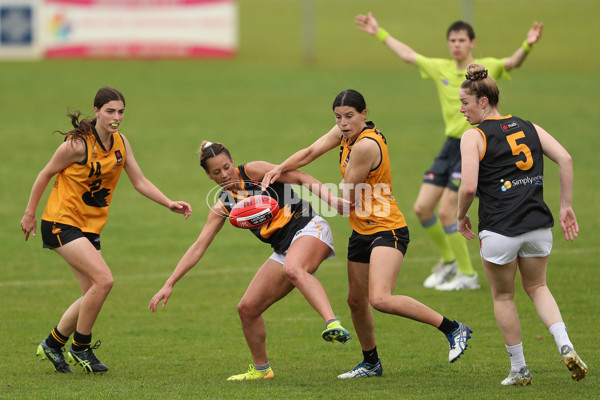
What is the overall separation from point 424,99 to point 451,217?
1643cm

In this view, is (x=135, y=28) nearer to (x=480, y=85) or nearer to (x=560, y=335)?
(x=480, y=85)

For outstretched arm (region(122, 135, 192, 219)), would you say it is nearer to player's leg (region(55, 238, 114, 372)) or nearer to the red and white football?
player's leg (region(55, 238, 114, 372))

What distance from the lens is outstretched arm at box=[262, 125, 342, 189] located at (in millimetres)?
7270

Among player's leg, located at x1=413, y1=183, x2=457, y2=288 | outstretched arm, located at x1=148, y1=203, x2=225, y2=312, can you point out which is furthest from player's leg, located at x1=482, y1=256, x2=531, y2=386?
player's leg, located at x1=413, y1=183, x2=457, y2=288

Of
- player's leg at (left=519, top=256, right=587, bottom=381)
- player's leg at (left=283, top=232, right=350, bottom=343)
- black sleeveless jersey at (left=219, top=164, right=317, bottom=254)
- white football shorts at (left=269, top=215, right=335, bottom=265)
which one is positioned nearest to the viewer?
player's leg at (left=519, top=256, right=587, bottom=381)

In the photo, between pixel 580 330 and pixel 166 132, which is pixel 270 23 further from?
pixel 580 330

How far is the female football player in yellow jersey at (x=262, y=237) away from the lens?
7184 millimetres

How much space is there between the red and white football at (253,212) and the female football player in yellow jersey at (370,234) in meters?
0.15

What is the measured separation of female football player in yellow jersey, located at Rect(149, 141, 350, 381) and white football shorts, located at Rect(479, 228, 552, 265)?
118 cm

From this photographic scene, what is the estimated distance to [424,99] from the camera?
2683 centimetres

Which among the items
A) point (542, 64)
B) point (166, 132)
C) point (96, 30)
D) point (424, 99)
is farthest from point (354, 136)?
point (542, 64)

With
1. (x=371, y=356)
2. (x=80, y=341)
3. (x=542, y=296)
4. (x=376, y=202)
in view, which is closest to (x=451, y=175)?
(x=376, y=202)

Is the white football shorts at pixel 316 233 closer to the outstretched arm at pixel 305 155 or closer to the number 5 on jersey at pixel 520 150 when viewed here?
the outstretched arm at pixel 305 155

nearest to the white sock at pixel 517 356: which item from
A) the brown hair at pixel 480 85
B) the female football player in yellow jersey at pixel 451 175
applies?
the brown hair at pixel 480 85
